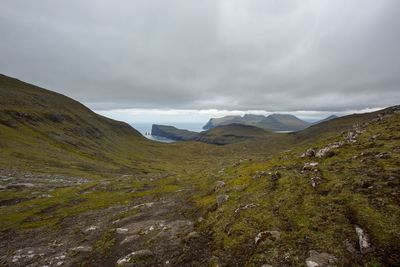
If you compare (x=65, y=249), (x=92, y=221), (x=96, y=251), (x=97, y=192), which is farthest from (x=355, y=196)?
(x=97, y=192)

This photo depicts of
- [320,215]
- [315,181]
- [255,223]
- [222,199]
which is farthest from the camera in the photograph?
[222,199]

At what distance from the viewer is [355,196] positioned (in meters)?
18.3

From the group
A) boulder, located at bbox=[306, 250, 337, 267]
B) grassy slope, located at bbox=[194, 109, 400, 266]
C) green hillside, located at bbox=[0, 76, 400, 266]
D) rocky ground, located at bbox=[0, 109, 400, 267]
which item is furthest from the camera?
green hillside, located at bbox=[0, 76, 400, 266]

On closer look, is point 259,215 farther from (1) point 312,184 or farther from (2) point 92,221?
(2) point 92,221

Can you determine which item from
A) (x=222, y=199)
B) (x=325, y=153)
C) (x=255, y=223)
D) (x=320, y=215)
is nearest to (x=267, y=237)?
(x=255, y=223)

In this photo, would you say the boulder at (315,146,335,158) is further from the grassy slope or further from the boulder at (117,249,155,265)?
the boulder at (117,249,155,265)

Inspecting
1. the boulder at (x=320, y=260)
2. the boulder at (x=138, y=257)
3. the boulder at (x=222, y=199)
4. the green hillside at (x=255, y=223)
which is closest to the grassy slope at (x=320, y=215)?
the green hillside at (x=255, y=223)

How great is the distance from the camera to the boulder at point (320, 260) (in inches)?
512

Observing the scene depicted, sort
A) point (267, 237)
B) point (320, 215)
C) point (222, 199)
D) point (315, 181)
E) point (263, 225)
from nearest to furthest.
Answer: point (267, 237) < point (320, 215) < point (263, 225) < point (315, 181) < point (222, 199)

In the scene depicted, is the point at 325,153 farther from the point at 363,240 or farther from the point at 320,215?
the point at 363,240

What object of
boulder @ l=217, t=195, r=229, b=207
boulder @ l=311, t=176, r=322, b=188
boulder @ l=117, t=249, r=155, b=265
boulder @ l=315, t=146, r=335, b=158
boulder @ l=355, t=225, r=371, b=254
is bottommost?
boulder @ l=117, t=249, r=155, b=265

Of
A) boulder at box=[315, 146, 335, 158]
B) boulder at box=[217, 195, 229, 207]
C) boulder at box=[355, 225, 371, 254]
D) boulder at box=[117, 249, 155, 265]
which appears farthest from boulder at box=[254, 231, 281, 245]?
boulder at box=[315, 146, 335, 158]

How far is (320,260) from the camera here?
43.8 feet

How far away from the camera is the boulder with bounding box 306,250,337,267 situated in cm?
1300
